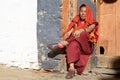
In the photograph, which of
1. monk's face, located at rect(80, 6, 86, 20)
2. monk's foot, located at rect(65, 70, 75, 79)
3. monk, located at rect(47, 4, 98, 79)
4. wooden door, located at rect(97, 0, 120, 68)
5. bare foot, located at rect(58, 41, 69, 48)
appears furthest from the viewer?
wooden door, located at rect(97, 0, 120, 68)

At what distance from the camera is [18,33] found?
Answer: 25.6 ft

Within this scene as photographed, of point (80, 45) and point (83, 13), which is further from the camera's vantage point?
point (83, 13)

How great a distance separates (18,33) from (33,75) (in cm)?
97

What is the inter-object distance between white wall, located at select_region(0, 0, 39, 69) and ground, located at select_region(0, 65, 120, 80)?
0.16 m

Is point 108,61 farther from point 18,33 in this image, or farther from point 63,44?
point 18,33

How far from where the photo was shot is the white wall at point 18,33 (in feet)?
25.2

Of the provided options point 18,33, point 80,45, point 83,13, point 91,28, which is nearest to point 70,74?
point 80,45

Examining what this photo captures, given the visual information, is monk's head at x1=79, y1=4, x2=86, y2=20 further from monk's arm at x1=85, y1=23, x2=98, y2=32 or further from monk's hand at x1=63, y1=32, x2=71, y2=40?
monk's hand at x1=63, y1=32, x2=71, y2=40

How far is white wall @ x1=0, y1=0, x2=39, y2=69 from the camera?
7.68 m

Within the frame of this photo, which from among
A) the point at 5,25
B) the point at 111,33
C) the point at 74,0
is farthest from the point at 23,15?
the point at 111,33

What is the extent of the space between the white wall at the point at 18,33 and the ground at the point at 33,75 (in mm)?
162

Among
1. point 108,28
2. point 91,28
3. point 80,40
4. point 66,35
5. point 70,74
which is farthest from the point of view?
point 108,28

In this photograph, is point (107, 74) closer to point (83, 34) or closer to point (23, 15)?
point (83, 34)

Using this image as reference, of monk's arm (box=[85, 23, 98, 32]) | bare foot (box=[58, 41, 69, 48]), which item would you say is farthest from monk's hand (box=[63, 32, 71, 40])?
monk's arm (box=[85, 23, 98, 32])
